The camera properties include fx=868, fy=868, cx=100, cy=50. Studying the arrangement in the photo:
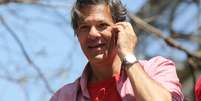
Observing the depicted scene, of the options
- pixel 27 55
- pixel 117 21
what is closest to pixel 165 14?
pixel 27 55

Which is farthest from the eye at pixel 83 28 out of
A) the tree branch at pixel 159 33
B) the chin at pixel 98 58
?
the tree branch at pixel 159 33

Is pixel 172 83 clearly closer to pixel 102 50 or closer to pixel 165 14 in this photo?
pixel 102 50

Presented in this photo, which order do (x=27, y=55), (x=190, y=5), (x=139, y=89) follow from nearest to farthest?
(x=139, y=89)
(x=27, y=55)
(x=190, y=5)

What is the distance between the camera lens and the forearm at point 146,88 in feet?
9.77

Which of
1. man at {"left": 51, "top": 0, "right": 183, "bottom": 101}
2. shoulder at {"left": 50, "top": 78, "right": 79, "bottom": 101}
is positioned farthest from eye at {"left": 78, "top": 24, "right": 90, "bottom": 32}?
shoulder at {"left": 50, "top": 78, "right": 79, "bottom": 101}

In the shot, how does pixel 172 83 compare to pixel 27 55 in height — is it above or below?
above

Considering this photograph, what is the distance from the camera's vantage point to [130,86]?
3135mm

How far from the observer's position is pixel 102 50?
3146mm

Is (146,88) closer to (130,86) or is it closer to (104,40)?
(130,86)

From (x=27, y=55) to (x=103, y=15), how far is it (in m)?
2.33

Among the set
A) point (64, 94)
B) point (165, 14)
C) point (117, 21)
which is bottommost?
point (165, 14)

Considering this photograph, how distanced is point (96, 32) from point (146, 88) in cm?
31

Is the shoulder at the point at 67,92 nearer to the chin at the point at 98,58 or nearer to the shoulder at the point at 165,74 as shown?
the chin at the point at 98,58

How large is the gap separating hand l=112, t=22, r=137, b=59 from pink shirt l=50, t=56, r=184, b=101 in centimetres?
8
